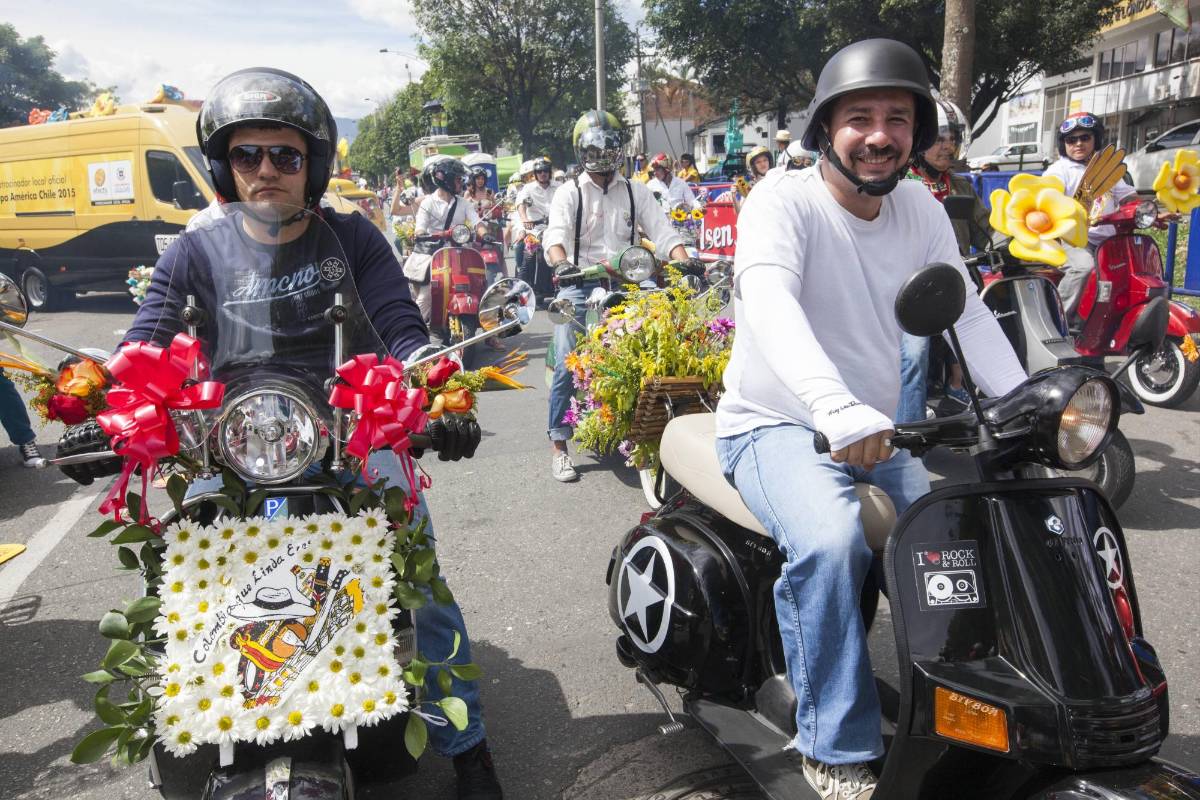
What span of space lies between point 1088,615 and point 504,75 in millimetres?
47313

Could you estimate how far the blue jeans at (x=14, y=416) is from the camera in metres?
5.88

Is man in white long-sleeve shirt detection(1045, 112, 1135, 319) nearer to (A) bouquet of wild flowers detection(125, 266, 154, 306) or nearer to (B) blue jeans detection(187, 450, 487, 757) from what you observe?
(B) blue jeans detection(187, 450, 487, 757)

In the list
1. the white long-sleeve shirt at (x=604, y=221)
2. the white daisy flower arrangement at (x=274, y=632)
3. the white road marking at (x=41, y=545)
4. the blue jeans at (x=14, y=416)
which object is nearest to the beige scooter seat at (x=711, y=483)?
the white daisy flower arrangement at (x=274, y=632)

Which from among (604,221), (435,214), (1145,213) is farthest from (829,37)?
(604,221)

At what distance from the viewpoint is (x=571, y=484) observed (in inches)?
212

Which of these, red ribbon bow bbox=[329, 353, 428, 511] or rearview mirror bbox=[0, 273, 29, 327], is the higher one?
rearview mirror bbox=[0, 273, 29, 327]

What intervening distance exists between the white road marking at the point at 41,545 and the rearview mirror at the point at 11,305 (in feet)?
7.75

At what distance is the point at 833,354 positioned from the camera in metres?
2.33

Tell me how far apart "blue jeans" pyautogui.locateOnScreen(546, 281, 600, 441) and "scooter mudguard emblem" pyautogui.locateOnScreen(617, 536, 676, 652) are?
2.88 m

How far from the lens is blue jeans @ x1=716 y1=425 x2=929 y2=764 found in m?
2.00

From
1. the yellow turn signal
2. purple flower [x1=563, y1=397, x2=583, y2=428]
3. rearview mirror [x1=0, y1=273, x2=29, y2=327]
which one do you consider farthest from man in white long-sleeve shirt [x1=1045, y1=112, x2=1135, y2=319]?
rearview mirror [x1=0, y1=273, x2=29, y2=327]

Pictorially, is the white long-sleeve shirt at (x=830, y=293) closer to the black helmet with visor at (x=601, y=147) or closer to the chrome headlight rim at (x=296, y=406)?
the chrome headlight rim at (x=296, y=406)

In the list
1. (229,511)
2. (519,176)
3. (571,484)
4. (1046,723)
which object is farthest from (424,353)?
(519,176)

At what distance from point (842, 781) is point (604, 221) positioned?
4.21 metres
